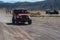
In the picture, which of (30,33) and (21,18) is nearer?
(30,33)

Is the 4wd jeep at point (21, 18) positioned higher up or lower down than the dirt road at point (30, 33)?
higher up

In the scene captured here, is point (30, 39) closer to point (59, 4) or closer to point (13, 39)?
point (13, 39)

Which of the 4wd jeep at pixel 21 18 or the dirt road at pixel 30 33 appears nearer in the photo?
the dirt road at pixel 30 33

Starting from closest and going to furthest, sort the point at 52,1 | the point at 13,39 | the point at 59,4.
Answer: the point at 13,39 → the point at 52,1 → the point at 59,4

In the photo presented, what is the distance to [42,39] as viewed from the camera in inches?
739

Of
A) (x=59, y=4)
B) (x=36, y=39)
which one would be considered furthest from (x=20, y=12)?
(x=59, y=4)

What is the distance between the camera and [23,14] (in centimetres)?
3562

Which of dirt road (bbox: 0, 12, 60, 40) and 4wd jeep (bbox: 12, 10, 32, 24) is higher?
4wd jeep (bbox: 12, 10, 32, 24)

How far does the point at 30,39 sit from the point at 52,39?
61.5 inches

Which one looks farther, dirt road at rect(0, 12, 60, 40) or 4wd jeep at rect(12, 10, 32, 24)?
4wd jeep at rect(12, 10, 32, 24)

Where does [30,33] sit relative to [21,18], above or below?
below

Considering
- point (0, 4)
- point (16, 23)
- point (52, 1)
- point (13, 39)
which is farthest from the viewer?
point (0, 4)

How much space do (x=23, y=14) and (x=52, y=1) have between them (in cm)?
11561

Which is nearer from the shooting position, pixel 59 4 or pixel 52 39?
pixel 52 39
